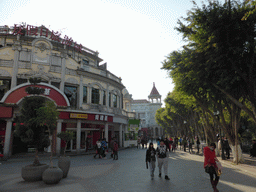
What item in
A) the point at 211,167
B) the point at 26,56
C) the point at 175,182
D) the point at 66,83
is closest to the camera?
the point at 211,167

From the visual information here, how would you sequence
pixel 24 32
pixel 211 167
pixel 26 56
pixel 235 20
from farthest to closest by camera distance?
pixel 24 32 → pixel 26 56 → pixel 235 20 → pixel 211 167

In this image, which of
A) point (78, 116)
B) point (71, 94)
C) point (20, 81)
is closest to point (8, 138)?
point (20, 81)

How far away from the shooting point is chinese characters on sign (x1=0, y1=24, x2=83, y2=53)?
78.0 feet

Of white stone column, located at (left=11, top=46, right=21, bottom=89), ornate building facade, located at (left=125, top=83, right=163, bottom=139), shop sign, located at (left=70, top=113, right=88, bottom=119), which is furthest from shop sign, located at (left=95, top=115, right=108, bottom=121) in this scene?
ornate building facade, located at (left=125, top=83, right=163, bottom=139)

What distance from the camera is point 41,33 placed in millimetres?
24062

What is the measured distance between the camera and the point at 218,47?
10227 mm

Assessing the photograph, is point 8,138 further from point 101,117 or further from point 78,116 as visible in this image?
point 101,117

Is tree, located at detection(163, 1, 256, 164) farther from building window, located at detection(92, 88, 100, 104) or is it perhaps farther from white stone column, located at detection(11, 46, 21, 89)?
white stone column, located at detection(11, 46, 21, 89)

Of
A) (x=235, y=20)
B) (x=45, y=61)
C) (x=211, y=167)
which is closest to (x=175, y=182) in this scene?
(x=211, y=167)

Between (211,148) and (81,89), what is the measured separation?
59.5 feet

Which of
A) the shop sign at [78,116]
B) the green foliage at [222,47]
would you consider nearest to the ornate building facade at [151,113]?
the shop sign at [78,116]

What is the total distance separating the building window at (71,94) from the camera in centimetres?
2158

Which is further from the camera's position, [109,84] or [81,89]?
[109,84]

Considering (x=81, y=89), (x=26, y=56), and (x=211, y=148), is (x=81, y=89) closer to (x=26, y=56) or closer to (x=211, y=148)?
(x=26, y=56)
